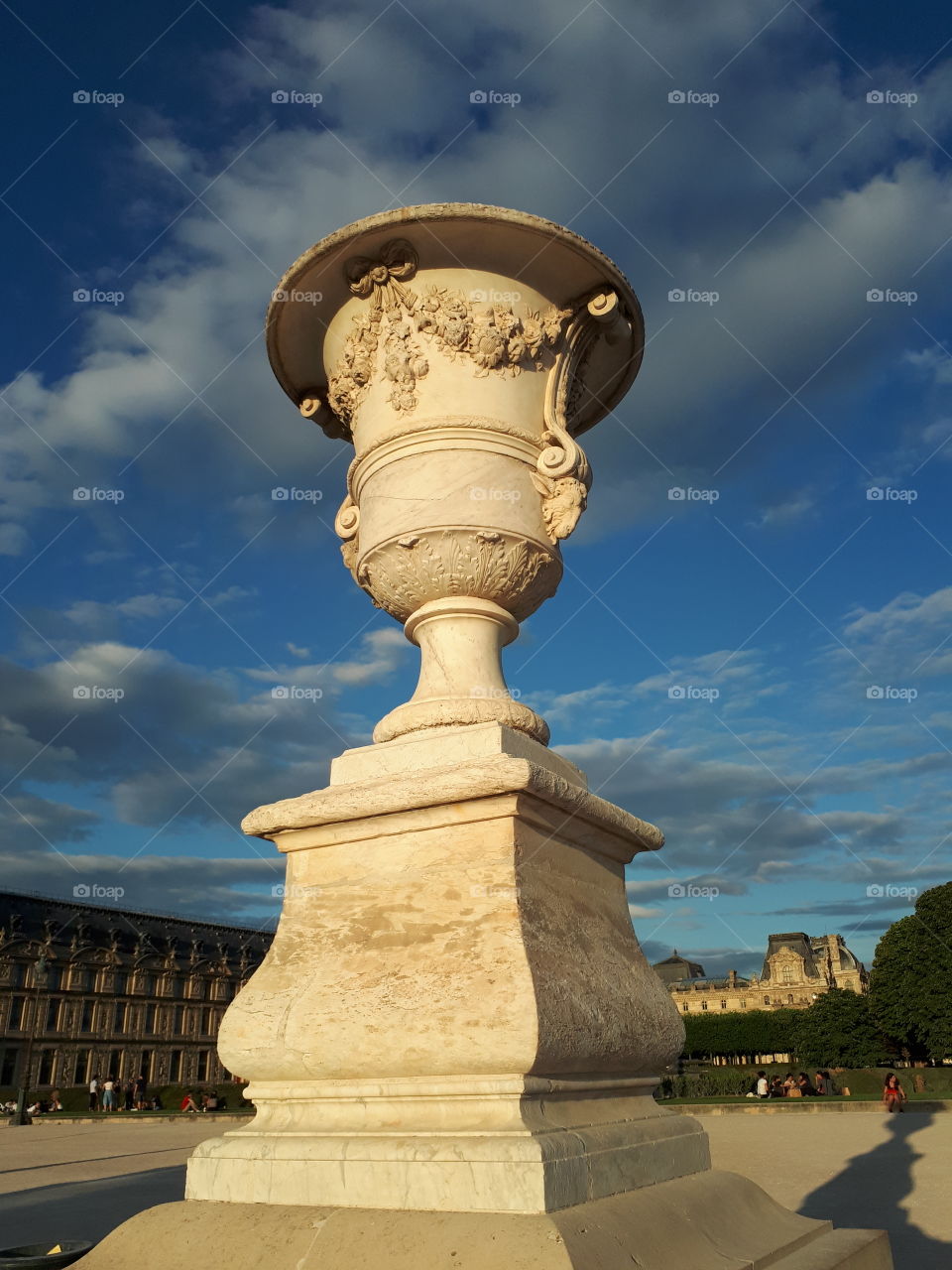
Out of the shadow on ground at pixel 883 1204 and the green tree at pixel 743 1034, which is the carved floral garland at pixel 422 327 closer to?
Answer: the shadow on ground at pixel 883 1204

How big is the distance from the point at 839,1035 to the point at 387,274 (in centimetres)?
5779

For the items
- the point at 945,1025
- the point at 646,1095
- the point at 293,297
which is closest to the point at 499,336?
the point at 293,297

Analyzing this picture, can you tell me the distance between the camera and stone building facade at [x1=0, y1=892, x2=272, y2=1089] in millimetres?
67250

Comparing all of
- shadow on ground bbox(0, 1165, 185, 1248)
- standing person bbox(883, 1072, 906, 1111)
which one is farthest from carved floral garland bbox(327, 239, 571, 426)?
standing person bbox(883, 1072, 906, 1111)

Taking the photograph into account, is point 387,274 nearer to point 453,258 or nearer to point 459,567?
point 453,258

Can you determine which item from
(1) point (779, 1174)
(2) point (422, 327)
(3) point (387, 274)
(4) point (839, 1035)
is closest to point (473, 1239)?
(2) point (422, 327)

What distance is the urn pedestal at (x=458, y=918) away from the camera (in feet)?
8.67

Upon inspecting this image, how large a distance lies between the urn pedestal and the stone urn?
0.5 inches

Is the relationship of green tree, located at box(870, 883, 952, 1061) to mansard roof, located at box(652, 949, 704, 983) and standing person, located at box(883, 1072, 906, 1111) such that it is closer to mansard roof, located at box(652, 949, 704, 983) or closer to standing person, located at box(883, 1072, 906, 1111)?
standing person, located at box(883, 1072, 906, 1111)

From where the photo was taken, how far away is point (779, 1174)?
1009cm

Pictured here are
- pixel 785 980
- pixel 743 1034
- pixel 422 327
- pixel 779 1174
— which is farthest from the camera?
Result: pixel 785 980

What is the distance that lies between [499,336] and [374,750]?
187 cm

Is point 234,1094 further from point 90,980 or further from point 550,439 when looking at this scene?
point 550,439

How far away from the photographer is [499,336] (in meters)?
4.12
